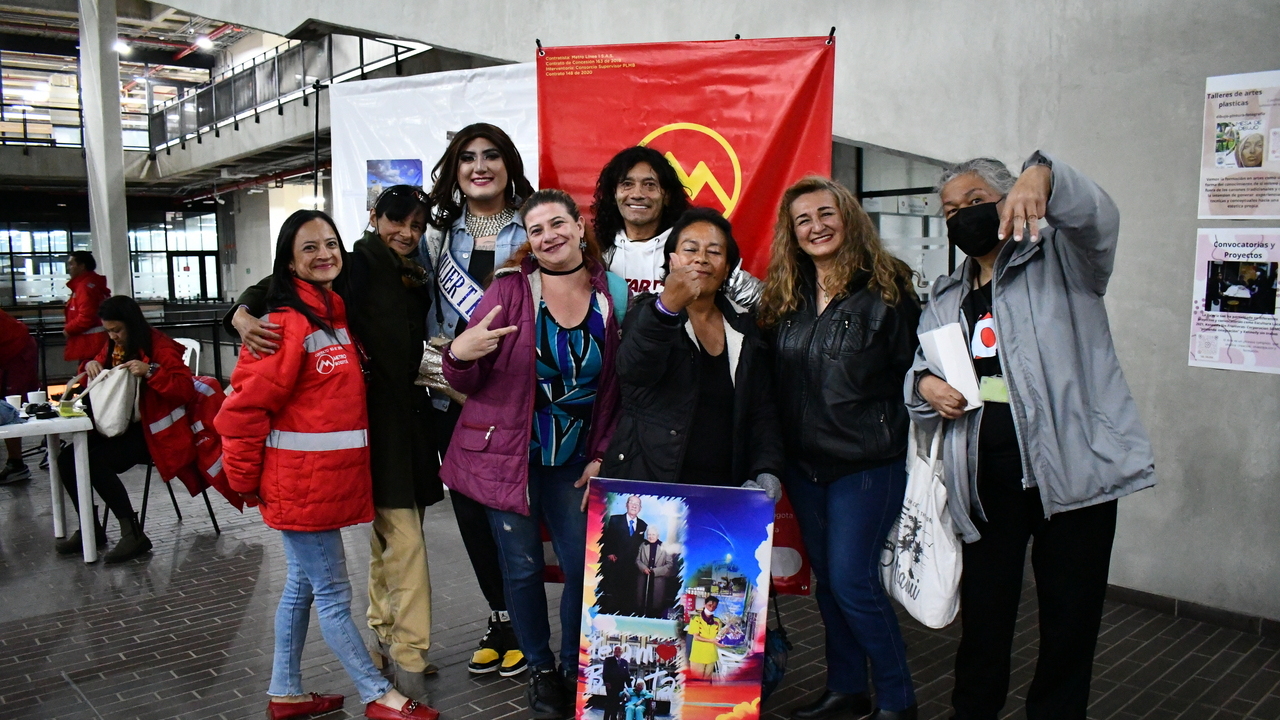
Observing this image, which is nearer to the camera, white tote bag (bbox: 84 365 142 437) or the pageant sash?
the pageant sash

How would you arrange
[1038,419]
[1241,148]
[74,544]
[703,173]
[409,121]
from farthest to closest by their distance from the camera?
[409,121]
[74,544]
[1241,148]
[703,173]
[1038,419]

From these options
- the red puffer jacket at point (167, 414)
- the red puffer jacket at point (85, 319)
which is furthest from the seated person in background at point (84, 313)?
the red puffer jacket at point (167, 414)

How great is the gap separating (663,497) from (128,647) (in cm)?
291

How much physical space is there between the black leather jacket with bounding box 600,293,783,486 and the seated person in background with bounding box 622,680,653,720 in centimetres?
60

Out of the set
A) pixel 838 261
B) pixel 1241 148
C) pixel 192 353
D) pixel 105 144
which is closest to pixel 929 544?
pixel 838 261

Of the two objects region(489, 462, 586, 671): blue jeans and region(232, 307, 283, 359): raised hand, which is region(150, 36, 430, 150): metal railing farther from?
region(489, 462, 586, 671): blue jeans

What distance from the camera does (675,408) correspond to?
2.65 meters

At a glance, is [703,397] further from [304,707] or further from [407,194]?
[304,707]

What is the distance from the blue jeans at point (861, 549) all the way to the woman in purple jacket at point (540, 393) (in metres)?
0.72

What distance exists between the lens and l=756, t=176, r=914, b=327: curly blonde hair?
2.70m

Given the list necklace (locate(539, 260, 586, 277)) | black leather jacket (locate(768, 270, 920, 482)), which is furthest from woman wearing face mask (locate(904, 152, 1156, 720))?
necklace (locate(539, 260, 586, 277))

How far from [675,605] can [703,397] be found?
61 centimetres

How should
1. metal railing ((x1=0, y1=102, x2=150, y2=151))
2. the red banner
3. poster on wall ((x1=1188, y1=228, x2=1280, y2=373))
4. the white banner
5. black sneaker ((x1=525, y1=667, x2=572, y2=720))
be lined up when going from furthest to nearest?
metal railing ((x1=0, y1=102, x2=150, y2=151)), the white banner, poster on wall ((x1=1188, y1=228, x2=1280, y2=373)), the red banner, black sneaker ((x1=525, y1=667, x2=572, y2=720))

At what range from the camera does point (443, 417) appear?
3383 mm
